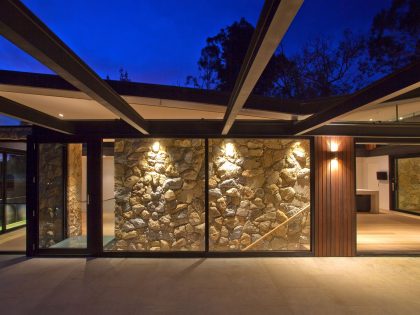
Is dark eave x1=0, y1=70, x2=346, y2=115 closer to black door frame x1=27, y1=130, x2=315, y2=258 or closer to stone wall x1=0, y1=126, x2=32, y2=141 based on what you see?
black door frame x1=27, y1=130, x2=315, y2=258

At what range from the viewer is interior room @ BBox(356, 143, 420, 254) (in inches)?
331

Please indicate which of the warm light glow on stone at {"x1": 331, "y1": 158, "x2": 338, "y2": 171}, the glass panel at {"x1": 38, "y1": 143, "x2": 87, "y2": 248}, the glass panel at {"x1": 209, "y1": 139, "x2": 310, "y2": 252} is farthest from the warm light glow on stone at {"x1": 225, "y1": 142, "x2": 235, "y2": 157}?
the glass panel at {"x1": 38, "y1": 143, "x2": 87, "y2": 248}

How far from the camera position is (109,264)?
4.96 meters

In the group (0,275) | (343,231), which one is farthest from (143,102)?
(343,231)

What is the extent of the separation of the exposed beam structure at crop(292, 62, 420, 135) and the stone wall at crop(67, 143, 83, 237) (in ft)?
17.2

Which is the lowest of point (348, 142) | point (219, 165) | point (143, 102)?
point (219, 165)

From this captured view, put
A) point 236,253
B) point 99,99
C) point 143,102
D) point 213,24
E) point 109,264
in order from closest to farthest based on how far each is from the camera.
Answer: point 99,99 → point 143,102 → point 109,264 → point 236,253 → point 213,24

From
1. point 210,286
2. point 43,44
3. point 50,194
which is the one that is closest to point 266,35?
point 43,44

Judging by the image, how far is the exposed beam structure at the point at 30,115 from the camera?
3445 mm

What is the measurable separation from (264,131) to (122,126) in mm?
2638

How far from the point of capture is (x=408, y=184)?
10.5m

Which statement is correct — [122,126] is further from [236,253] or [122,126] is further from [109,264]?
[236,253]

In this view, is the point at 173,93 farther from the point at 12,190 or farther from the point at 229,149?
the point at 12,190

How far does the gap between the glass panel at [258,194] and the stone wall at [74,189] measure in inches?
120
